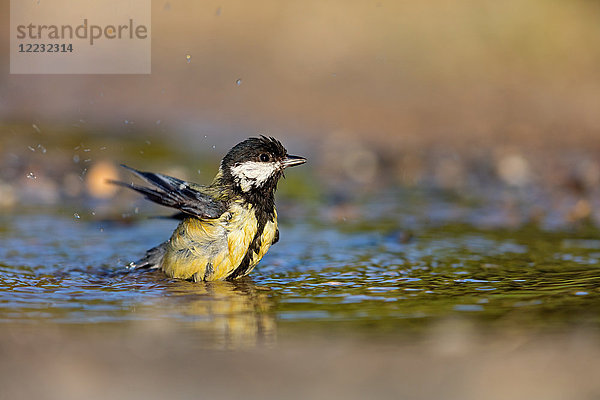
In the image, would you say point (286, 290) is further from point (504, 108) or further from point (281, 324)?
point (504, 108)

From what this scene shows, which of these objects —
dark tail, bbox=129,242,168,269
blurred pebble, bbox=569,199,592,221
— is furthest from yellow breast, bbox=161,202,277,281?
blurred pebble, bbox=569,199,592,221

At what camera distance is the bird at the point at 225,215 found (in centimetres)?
551

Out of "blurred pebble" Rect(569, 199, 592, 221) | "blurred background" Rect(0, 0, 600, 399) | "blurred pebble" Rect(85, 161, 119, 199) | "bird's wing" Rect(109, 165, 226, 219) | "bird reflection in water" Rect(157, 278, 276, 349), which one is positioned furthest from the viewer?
"blurred pebble" Rect(85, 161, 119, 199)

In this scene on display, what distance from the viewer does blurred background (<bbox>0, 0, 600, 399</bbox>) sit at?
3.85 m

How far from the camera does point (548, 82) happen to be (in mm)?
16234

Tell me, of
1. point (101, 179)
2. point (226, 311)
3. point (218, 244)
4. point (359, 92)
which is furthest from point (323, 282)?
point (359, 92)

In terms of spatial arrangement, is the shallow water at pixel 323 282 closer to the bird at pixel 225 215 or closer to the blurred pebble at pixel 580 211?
the bird at pixel 225 215

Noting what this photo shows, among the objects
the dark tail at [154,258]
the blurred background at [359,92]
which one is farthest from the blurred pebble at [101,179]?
the dark tail at [154,258]

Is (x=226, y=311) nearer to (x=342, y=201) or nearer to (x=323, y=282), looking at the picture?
(x=323, y=282)

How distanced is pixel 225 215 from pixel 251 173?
418mm

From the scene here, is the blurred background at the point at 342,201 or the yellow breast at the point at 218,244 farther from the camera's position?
the yellow breast at the point at 218,244

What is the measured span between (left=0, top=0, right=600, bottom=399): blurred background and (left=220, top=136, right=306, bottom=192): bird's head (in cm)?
69

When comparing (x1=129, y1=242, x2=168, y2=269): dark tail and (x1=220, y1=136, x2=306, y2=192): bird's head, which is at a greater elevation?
(x1=220, y1=136, x2=306, y2=192): bird's head

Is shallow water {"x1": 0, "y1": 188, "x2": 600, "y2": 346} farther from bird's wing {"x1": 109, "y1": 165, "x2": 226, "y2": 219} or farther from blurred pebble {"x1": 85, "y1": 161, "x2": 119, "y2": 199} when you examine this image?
blurred pebble {"x1": 85, "y1": 161, "x2": 119, "y2": 199}
